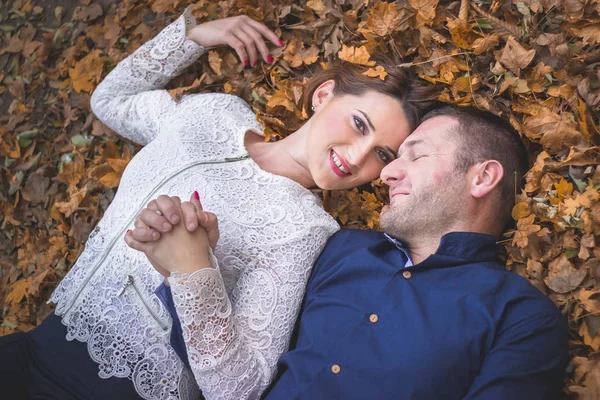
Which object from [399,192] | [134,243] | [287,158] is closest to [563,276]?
[399,192]

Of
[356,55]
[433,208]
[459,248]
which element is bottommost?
[459,248]

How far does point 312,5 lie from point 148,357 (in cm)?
196

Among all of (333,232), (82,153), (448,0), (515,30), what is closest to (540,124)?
(515,30)

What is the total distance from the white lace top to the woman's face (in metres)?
0.18

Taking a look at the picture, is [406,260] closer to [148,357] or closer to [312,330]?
[312,330]

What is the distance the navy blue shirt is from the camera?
1.99 m

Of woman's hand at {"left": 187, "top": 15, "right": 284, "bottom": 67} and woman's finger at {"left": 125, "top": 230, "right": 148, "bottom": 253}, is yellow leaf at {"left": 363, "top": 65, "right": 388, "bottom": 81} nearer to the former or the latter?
woman's hand at {"left": 187, "top": 15, "right": 284, "bottom": 67}

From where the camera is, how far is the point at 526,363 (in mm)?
1947

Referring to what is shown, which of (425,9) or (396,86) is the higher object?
(425,9)

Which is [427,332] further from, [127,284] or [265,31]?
[265,31]

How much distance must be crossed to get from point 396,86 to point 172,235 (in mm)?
1165

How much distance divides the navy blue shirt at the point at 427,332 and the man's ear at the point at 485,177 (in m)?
0.18

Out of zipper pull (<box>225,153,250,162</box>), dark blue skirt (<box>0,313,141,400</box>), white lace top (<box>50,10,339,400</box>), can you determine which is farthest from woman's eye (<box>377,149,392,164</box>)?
dark blue skirt (<box>0,313,141,400</box>)

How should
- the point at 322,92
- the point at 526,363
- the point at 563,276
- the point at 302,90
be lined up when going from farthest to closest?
the point at 302,90
the point at 322,92
the point at 563,276
the point at 526,363
